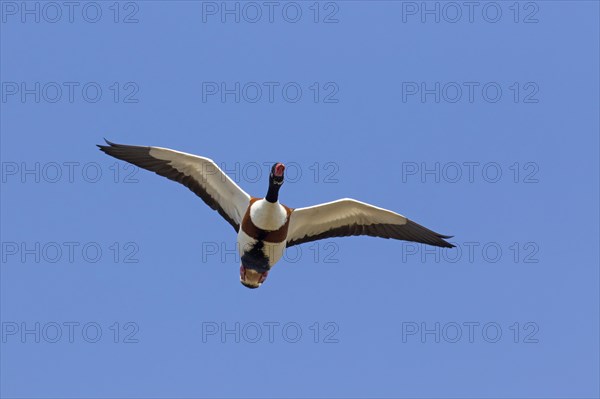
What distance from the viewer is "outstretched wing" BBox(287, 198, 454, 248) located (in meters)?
18.3

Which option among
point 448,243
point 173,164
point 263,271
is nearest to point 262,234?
point 263,271

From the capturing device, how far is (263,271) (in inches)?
707

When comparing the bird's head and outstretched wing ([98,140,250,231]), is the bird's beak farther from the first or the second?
the bird's head

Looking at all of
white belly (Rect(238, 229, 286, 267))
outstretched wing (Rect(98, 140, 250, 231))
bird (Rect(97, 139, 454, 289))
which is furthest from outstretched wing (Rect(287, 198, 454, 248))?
outstretched wing (Rect(98, 140, 250, 231))

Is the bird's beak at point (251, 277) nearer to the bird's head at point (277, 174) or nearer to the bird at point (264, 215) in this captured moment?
the bird at point (264, 215)

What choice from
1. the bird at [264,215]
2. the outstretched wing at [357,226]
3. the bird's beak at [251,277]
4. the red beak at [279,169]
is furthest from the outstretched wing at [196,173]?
the outstretched wing at [357,226]

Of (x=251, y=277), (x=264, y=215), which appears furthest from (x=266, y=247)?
(x=251, y=277)

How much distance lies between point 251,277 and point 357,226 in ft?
8.10

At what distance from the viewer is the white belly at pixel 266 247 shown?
17.5 m

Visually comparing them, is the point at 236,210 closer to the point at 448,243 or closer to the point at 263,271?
the point at 263,271

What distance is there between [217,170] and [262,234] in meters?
1.60

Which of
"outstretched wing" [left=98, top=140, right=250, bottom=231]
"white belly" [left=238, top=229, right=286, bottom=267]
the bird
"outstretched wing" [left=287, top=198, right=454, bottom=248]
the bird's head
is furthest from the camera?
"outstretched wing" [left=287, top=198, right=454, bottom=248]

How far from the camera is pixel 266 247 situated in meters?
17.5

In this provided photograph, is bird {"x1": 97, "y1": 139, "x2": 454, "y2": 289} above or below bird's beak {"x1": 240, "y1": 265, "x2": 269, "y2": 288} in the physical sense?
above
